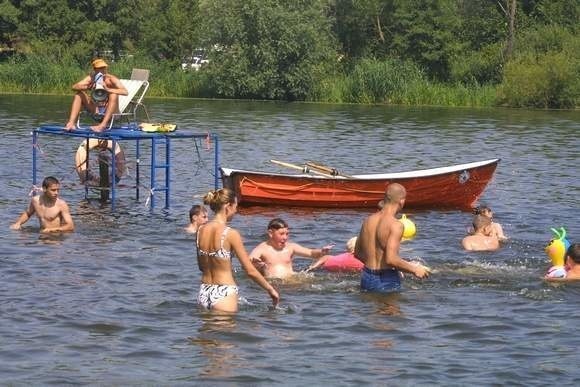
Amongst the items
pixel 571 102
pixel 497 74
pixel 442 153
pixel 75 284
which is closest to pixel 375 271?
pixel 75 284

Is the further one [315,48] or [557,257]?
[315,48]

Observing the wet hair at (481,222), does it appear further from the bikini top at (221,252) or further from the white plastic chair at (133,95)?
the white plastic chair at (133,95)

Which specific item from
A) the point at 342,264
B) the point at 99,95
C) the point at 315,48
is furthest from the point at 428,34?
the point at 342,264

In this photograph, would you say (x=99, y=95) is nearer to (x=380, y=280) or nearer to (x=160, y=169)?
(x=160, y=169)

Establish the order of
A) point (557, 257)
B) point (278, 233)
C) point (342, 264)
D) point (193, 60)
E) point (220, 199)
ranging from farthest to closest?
point (193, 60) → point (342, 264) → point (557, 257) → point (278, 233) → point (220, 199)

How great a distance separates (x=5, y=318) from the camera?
1253 cm

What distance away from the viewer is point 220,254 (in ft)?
37.9

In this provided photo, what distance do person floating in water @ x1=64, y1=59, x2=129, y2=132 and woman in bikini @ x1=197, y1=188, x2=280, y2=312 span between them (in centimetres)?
831

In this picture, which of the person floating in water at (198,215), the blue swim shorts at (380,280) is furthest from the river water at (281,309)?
the person floating in water at (198,215)

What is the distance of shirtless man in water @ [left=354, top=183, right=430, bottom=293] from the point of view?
41.6ft

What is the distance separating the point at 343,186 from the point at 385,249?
8688 mm

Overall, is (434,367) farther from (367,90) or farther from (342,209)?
(367,90)

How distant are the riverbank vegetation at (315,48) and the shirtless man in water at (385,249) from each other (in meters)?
45.7

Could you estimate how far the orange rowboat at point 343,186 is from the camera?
21.4m
